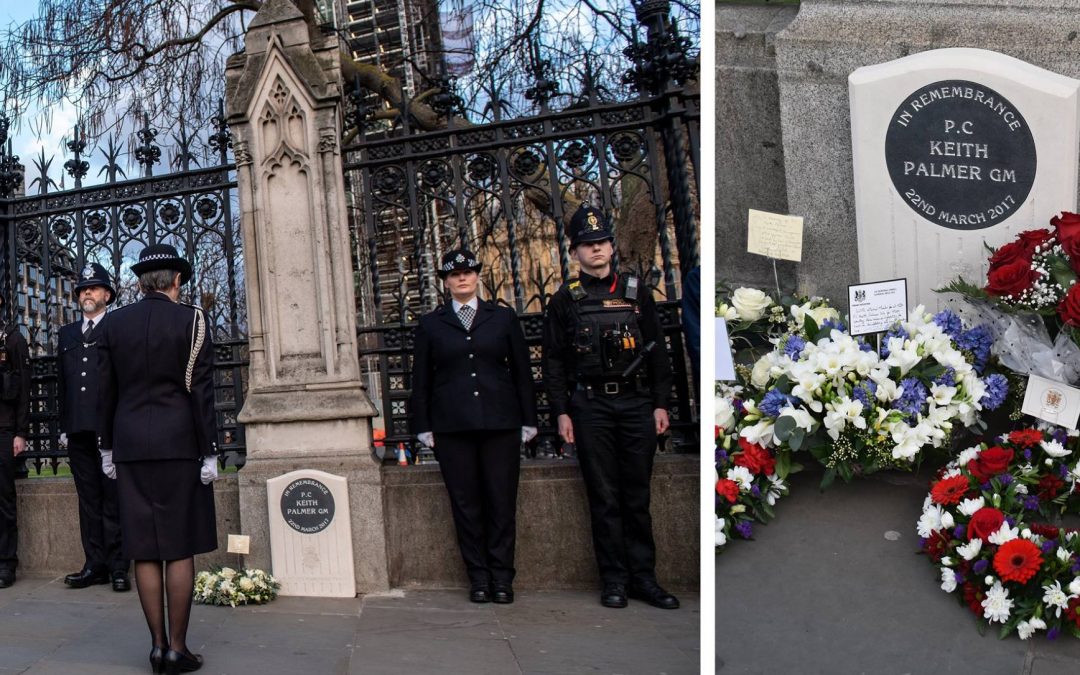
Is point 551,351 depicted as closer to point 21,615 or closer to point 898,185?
point 898,185

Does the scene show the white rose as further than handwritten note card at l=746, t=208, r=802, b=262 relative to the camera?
No

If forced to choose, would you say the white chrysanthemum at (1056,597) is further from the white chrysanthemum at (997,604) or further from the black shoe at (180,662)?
the black shoe at (180,662)

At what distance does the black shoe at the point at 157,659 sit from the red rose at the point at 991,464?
3.98 meters

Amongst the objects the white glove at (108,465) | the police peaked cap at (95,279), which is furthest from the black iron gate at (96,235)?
the white glove at (108,465)

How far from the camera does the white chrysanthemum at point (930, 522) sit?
14.4 ft

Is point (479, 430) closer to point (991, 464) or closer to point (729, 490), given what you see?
point (729, 490)

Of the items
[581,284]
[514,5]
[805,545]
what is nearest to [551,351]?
[581,284]

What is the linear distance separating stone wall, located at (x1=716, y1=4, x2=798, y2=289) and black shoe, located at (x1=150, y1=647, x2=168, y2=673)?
3.83 m

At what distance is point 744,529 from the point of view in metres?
4.55

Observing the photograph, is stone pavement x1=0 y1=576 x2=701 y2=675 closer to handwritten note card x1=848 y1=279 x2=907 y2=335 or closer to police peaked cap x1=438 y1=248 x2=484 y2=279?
handwritten note card x1=848 y1=279 x2=907 y2=335

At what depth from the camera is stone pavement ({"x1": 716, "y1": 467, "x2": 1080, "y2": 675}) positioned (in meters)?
4.16

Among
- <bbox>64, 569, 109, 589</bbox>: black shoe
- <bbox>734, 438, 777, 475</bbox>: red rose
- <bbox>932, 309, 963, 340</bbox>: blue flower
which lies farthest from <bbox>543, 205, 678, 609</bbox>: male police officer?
<bbox>64, 569, 109, 589</bbox>: black shoe

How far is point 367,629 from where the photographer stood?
208 inches

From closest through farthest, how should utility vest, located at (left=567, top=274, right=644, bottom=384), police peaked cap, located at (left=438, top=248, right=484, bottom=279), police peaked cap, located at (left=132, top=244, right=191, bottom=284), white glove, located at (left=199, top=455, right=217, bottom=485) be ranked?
white glove, located at (left=199, top=455, right=217, bottom=485)
police peaked cap, located at (left=132, top=244, right=191, bottom=284)
utility vest, located at (left=567, top=274, right=644, bottom=384)
police peaked cap, located at (left=438, top=248, right=484, bottom=279)
